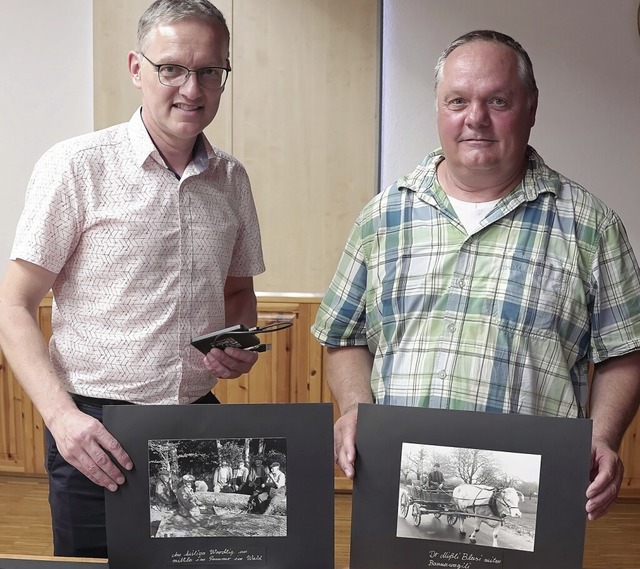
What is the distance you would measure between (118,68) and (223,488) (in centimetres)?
297

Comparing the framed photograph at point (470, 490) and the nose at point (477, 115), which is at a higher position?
the nose at point (477, 115)

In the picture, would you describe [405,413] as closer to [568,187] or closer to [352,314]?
[352,314]

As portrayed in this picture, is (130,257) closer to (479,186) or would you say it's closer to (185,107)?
(185,107)

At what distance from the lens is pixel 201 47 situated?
5.24ft

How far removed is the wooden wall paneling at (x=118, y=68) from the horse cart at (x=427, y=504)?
9.13ft

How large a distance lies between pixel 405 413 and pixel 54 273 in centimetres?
78

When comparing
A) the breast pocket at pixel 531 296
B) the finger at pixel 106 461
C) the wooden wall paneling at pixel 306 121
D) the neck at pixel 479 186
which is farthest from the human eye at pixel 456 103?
the wooden wall paneling at pixel 306 121

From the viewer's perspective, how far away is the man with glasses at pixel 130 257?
1590mm

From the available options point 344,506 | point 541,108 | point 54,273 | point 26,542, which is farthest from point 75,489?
point 541,108

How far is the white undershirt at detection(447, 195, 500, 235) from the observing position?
62.6 inches

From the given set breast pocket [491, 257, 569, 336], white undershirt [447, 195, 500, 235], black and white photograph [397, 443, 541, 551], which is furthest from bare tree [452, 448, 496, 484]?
white undershirt [447, 195, 500, 235]

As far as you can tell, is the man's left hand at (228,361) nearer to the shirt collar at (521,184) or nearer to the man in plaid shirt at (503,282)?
the man in plaid shirt at (503,282)

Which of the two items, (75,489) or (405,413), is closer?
(405,413)

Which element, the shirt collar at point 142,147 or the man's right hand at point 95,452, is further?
the shirt collar at point 142,147
